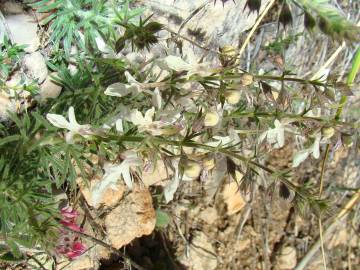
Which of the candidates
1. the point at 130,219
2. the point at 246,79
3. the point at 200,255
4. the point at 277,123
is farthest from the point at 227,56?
the point at 200,255

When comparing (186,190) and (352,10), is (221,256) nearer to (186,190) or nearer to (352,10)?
(186,190)

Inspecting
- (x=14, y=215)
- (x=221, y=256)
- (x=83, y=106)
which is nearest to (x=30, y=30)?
(x=83, y=106)

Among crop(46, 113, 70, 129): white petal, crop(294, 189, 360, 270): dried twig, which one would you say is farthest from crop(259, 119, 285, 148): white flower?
crop(294, 189, 360, 270): dried twig

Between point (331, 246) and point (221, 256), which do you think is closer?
point (221, 256)

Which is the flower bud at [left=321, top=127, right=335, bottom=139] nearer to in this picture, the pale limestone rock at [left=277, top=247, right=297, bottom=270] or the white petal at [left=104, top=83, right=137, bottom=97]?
the white petal at [left=104, top=83, right=137, bottom=97]

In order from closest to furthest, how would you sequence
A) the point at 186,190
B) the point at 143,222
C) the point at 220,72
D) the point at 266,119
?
the point at 220,72 < the point at 266,119 < the point at 143,222 < the point at 186,190

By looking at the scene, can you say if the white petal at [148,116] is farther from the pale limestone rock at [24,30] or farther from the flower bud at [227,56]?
the pale limestone rock at [24,30]

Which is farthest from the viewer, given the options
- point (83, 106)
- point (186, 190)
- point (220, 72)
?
point (186, 190)
